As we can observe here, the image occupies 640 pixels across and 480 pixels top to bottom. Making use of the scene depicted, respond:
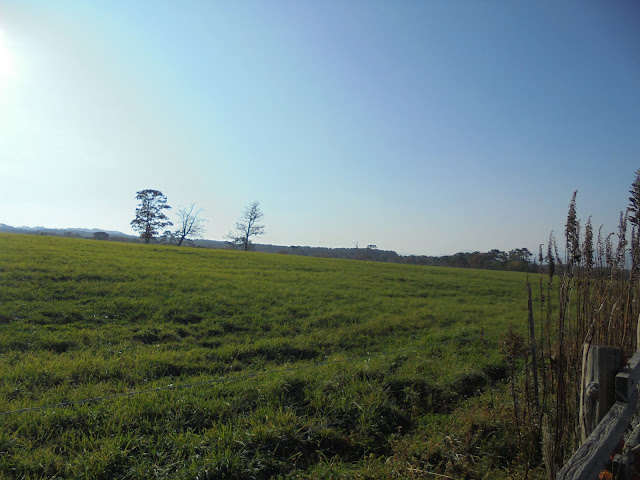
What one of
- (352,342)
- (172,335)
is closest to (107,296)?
(172,335)

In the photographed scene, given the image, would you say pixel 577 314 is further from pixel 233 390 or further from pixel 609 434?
pixel 233 390

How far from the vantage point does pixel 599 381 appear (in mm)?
2777

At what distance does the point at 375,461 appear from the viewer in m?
4.10

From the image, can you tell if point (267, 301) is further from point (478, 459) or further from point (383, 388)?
point (478, 459)

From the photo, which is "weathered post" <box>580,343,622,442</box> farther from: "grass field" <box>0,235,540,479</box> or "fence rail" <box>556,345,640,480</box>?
"grass field" <box>0,235,540,479</box>

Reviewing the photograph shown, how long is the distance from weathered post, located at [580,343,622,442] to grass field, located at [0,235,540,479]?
4.53 ft

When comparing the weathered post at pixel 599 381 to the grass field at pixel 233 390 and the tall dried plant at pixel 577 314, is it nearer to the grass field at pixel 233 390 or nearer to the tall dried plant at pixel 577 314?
the tall dried plant at pixel 577 314

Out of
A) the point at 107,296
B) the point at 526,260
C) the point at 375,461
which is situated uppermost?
the point at 526,260

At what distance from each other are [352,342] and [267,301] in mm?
4265

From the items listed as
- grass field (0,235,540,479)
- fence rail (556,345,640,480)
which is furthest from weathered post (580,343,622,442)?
grass field (0,235,540,479)

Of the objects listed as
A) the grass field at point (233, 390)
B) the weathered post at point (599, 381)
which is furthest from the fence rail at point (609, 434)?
the grass field at point (233, 390)

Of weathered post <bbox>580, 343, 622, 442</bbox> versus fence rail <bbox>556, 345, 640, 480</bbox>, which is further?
weathered post <bbox>580, 343, 622, 442</bbox>

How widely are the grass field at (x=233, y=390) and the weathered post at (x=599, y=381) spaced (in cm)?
138

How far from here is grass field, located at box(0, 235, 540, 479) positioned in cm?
389
